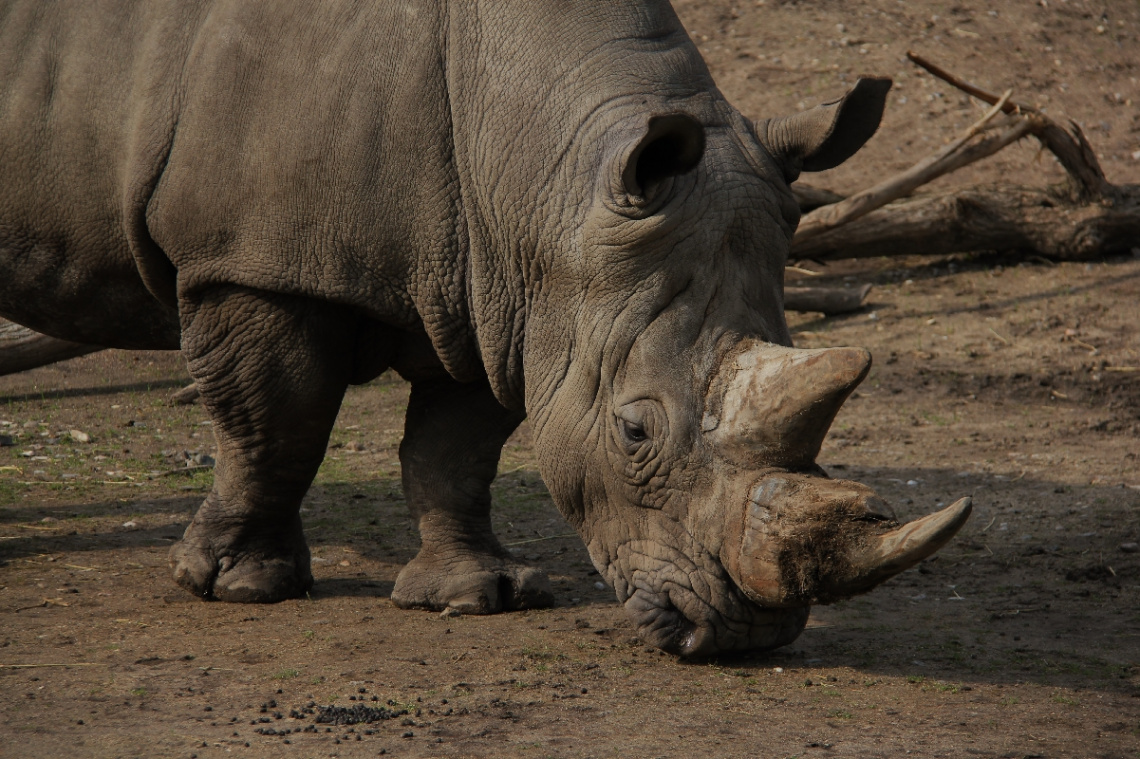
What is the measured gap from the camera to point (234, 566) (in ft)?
17.4

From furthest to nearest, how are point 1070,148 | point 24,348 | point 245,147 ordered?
point 1070,148 < point 24,348 < point 245,147

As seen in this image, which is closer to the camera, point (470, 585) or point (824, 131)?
point (824, 131)

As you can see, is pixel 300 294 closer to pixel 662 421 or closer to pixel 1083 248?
pixel 662 421

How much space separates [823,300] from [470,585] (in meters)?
6.38

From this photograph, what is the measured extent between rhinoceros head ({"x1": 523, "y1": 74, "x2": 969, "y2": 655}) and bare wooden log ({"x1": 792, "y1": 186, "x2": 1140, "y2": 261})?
295 inches

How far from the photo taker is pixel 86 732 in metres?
3.83

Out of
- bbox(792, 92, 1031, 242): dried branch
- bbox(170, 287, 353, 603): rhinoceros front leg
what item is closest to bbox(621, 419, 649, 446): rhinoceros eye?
bbox(170, 287, 353, 603): rhinoceros front leg

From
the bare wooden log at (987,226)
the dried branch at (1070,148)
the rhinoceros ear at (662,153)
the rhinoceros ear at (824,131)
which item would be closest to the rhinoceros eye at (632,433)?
the rhinoceros ear at (662,153)

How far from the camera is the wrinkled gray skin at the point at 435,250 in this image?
409cm

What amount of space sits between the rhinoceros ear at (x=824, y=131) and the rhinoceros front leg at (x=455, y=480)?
1650 mm

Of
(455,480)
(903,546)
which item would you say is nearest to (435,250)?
(455,480)

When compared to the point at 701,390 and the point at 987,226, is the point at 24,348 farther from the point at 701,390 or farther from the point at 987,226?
the point at 987,226

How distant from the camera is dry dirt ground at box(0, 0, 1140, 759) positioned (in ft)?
12.8

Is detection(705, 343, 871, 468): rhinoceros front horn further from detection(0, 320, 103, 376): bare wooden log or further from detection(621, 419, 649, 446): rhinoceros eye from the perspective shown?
detection(0, 320, 103, 376): bare wooden log
